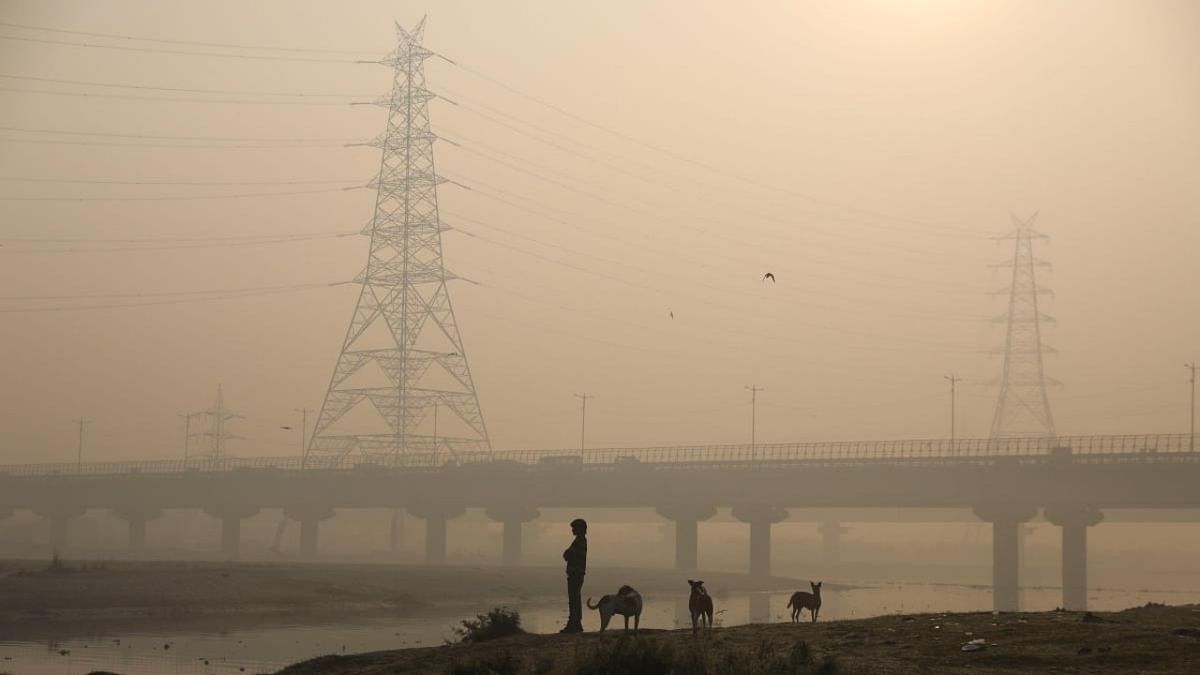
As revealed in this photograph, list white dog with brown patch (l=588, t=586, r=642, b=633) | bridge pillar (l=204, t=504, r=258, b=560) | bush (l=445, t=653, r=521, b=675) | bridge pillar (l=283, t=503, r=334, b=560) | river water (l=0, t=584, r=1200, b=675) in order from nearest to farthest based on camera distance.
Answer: bush (l=445, t=653, r=521, b=675) < white dog with brown patch (l=588, t=586, r=642, b=633) < river water (l=0, t=584, r=1200, b=675) < bridge pillar (l=283, t=503, r=334, b=560) < bridge pillar (l=204, t=504, r=258, b=560)

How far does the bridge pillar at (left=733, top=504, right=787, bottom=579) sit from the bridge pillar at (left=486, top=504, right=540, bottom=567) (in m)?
18.6

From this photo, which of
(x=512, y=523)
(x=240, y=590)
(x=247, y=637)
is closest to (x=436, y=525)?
(x=512, y=523)

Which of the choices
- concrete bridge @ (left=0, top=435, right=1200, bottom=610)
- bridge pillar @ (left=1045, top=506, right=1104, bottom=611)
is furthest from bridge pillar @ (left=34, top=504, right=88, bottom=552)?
bridge pillar @ (left=1045, top=506, right=1104, bottom=611)

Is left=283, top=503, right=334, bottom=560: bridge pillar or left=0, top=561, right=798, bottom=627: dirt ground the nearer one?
left=0, top=561, right=798, bottom=627: dirt ground

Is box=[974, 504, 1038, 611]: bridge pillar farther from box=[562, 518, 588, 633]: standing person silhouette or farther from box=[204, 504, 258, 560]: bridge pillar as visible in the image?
box=[562, 518, 588, 633]: standing person silhouette

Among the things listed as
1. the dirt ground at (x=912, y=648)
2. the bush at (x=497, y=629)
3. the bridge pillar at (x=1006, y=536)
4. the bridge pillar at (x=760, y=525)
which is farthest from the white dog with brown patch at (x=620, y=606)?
the bridge pillar at (x=760, y=525)

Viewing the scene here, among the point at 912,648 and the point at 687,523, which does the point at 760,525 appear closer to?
the point at 687,523

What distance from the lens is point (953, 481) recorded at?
Answer: 105250mm

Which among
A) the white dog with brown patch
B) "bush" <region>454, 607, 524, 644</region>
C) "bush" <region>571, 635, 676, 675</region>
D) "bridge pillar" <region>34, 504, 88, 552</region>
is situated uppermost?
the white dog with brown patch

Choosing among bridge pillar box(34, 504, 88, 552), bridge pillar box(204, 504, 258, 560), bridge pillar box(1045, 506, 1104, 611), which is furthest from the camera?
bridge pillar box(34, 504, 88, 552)

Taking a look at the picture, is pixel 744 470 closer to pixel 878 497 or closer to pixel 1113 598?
pixel 878 497

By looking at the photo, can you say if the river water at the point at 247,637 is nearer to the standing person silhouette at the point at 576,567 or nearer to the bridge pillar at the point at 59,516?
the standing person silhouette at the point at 576,567

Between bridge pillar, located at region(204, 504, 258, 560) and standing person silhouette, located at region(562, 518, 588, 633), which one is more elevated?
standing person silhouette, located at region(562, 518, 588, 633)

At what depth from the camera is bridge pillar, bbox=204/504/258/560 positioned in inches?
5546
